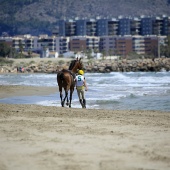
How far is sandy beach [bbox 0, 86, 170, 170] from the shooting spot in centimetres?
713

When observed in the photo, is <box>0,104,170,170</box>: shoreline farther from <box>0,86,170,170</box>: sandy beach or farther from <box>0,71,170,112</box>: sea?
<box>0,71,170,112</box>: sea

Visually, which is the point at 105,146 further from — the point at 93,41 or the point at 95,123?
the point at 93,41

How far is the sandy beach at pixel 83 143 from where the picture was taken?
7133mm

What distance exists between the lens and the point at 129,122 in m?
11.8

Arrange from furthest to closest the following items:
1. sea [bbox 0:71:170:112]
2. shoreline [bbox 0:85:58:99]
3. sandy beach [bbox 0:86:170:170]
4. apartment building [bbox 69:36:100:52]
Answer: apartment building [bbox 69:36:100:52], shoreline [bbox 0:85:58:99], sea [bbox 0:71:170:112], sandy beach [bbox 0:86:170:170]

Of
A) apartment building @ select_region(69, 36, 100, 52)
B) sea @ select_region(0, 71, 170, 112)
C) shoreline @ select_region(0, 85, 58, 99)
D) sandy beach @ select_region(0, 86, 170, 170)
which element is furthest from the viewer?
apartment building @ select_region(69, 36, 100, 52)

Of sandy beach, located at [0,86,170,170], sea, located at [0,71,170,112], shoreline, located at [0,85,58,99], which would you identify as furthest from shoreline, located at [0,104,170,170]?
shoreline, located at [0,85,58,99]

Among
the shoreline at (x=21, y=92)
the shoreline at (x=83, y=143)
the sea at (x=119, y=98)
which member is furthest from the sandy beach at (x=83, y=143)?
the shoreline at (x=21, y=92)

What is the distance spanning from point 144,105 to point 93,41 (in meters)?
179

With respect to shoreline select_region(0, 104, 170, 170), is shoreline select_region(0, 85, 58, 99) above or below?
below

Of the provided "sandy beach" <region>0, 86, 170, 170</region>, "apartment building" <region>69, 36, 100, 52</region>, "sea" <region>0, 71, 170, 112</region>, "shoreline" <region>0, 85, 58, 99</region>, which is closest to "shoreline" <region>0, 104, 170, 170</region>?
"sandy beach" <region>0, 86, 170, 170</region>

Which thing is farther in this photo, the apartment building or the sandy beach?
the apartment building

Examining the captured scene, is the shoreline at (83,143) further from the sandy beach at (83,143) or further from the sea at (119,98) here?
the sea at (119,98)

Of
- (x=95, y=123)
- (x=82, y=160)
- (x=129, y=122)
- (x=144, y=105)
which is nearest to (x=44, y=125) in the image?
(x=95, y=123)
